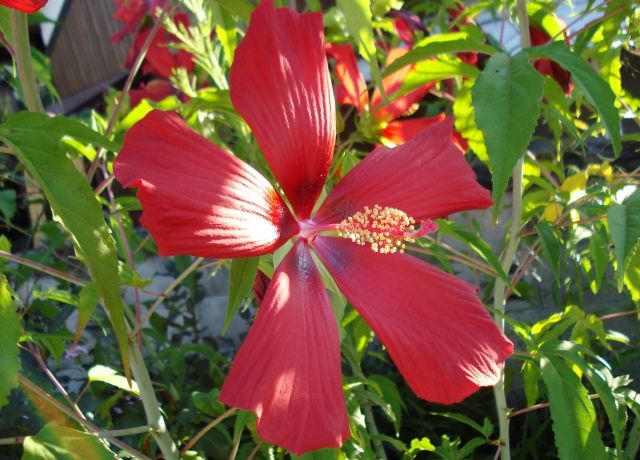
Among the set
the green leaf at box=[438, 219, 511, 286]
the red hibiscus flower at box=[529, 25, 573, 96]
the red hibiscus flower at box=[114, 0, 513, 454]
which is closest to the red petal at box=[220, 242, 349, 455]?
the red hibiscus flower at box=[114, 0, 513, 454]

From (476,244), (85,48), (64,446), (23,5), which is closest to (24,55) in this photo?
(23,5)

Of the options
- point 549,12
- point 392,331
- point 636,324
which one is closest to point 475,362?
point 392,331

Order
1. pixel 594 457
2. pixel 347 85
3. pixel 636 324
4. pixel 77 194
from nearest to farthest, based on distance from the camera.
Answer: pixel 77 194 → pixel 594 457 → pixel 347 85 → pixel 636 324

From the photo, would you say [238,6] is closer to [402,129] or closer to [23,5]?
[23,5]

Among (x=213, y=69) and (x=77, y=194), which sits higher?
(x=213, y=69)

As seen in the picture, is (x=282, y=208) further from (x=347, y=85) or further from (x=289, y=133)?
(x=347, y=85)

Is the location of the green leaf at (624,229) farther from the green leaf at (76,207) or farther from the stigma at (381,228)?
the green leaf at (76,207)
